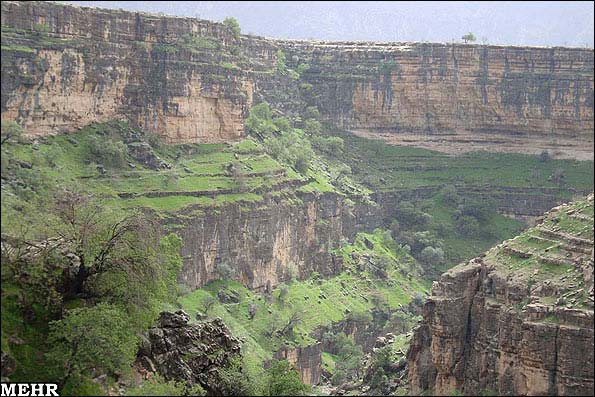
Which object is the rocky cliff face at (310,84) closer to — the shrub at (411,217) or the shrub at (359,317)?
the shrub at (411,217)

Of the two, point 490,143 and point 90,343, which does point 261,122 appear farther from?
point 90,343

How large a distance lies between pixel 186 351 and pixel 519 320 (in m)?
15.9

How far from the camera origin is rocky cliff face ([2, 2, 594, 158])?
3076 inches

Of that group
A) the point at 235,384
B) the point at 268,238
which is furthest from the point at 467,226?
the point at 235,384

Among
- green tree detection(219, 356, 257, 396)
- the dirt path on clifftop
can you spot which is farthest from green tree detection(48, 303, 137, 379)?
the dirt path on clifftop

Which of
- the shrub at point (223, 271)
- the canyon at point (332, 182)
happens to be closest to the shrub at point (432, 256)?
the canyon at point (332, 182)

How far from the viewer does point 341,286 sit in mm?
89688

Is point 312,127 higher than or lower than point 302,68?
lower

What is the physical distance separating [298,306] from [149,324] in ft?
96.1

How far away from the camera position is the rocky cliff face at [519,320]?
46.0 meters

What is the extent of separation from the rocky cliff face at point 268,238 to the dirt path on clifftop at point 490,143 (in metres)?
17.6

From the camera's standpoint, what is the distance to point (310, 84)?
4552 inches

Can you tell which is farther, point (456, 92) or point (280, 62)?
point (456, 92)

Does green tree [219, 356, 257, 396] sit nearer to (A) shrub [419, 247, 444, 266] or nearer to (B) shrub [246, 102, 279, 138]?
(B) shrub [246, 102, 279, 138]
